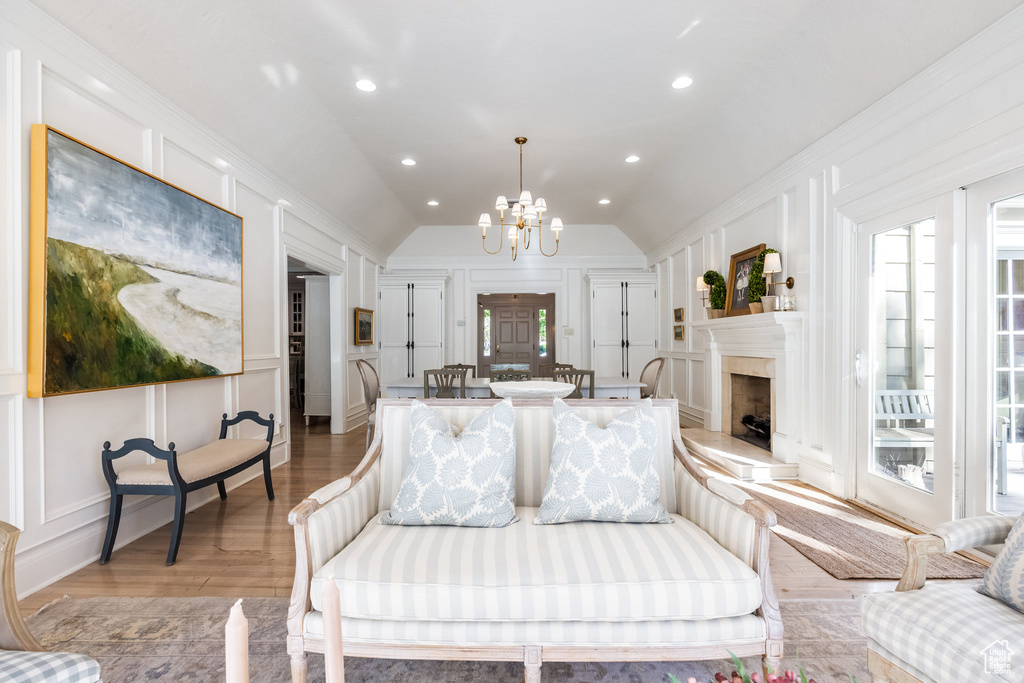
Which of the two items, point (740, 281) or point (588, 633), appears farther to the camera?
point (740, 281)

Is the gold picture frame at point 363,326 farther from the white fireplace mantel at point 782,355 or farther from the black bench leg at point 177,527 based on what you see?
the white fireplace mantel at point 782,355

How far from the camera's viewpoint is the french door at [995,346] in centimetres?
242

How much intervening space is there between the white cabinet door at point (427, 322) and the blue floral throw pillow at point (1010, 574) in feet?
22.6

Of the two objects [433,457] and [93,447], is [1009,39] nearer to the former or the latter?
[433,457]

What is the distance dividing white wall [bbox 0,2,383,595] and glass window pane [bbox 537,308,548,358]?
500 cm

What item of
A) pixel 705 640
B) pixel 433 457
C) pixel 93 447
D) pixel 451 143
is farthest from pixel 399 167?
pixel 705 640

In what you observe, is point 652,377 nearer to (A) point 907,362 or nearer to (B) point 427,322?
(A) point 907,362

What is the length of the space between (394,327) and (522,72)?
5039mm

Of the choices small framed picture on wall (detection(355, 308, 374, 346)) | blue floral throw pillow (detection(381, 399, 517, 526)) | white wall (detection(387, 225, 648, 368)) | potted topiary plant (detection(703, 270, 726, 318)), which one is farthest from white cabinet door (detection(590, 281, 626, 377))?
blue floral throw pillow (detection(381, 399, 517, 526))

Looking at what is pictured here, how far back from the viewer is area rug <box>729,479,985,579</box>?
238cm

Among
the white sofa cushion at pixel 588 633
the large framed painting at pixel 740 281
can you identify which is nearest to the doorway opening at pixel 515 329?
the large framed painting at pixel 740 281

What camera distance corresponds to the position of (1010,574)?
1.31 m

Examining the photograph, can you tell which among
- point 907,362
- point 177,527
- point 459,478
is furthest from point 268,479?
point 907,362

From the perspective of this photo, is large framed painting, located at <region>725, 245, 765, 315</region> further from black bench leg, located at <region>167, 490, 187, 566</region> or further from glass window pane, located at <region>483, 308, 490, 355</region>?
black bench leg, located at <region>167, 490, 187, 566</region>
